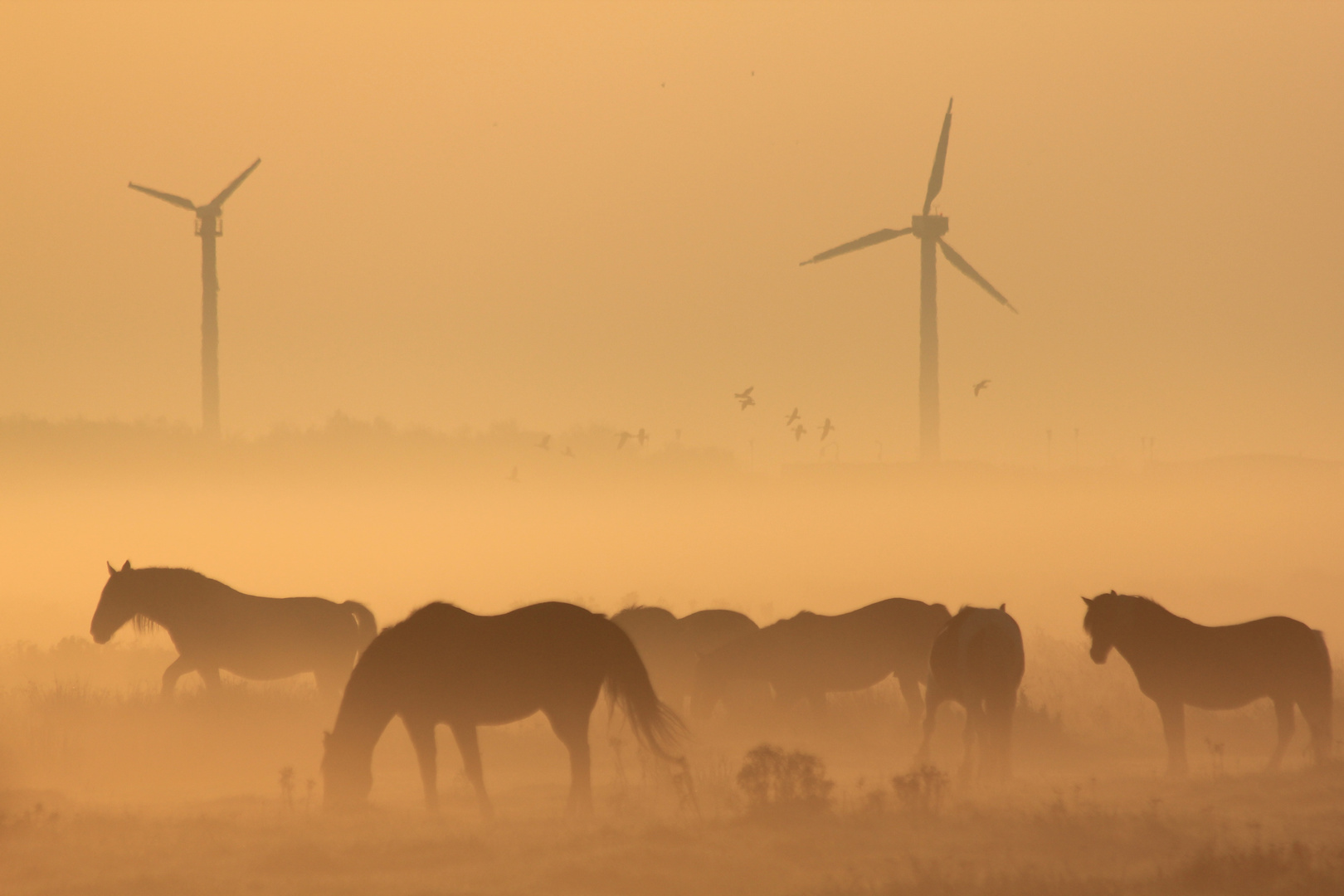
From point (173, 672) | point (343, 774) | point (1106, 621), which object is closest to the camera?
point (343, 774)

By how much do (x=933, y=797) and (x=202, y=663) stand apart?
9123mm

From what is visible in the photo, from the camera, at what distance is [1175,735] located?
14.1m

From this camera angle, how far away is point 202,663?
17.4m

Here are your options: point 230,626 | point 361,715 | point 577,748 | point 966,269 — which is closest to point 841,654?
point 577,748

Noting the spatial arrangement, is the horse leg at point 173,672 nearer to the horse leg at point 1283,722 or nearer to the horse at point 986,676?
the horse at point 986,676

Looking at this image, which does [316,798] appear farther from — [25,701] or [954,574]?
[954,574]

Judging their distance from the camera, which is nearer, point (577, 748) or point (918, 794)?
point (918, 794)

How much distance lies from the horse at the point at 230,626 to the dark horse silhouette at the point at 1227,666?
9041 millimetres

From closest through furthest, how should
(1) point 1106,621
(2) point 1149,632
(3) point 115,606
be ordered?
(2) point 1149,632
(1) point 1106,621
(3) point 115,606

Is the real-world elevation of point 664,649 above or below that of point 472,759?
above

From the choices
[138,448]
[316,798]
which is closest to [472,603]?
[316,798]

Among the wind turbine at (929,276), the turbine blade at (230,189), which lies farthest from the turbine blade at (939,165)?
the turbine blade at (230,189)

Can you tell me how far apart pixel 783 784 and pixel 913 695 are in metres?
5.34

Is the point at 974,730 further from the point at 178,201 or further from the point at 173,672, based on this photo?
the point at 178,201
